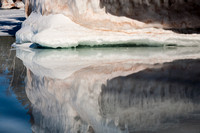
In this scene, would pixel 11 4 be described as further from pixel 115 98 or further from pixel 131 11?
pixel 115 98

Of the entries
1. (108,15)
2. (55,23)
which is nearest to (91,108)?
(55,23)

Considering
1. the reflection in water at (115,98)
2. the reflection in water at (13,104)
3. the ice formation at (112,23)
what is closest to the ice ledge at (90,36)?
the ice formation at (112,23)

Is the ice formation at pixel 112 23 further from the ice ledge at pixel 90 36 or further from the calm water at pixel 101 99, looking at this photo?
the calm water at pixel 101 99

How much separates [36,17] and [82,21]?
1.19 meters

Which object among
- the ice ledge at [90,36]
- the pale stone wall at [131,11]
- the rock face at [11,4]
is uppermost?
the pale stone wall at [131,11]

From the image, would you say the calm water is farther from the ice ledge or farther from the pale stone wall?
the pale stone wall

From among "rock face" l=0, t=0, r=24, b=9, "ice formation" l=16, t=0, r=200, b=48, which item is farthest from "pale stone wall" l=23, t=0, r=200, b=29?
"rock face" l=0, t=0, r=24, b=9

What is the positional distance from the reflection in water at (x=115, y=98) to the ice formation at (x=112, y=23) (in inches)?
78.5

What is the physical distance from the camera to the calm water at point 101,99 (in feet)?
4.89

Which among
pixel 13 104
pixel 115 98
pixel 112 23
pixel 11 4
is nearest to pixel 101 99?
pixel 115 98

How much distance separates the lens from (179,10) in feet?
20.0

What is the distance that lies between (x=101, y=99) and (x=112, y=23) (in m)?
3.96

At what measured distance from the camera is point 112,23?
5.80m

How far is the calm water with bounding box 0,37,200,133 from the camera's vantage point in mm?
1489
